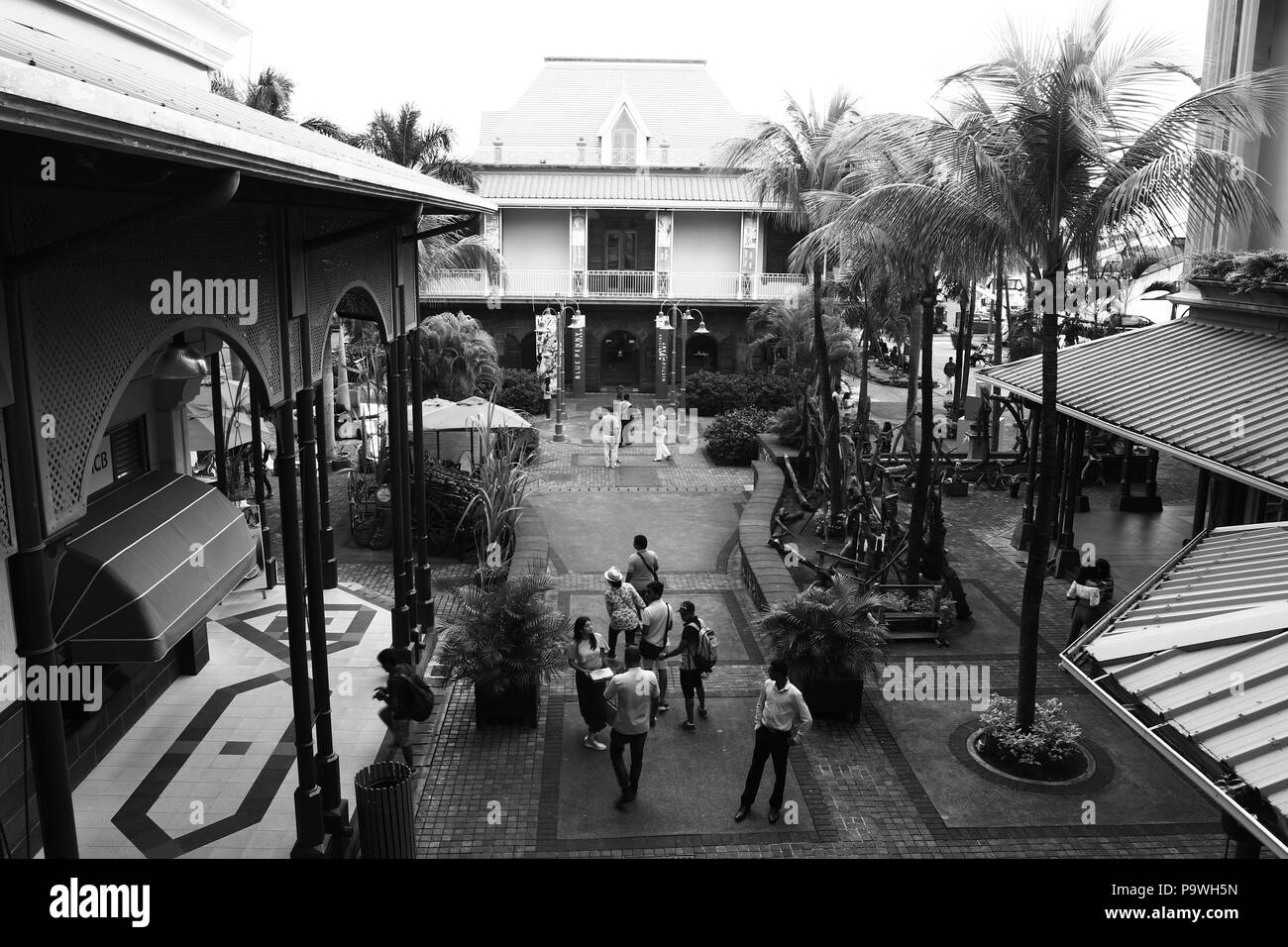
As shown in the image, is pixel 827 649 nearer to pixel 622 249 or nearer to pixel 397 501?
pixel 397 501

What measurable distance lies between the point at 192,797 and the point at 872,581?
8.29 metres

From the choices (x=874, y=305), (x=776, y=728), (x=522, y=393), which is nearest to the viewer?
(x=776, y=728)

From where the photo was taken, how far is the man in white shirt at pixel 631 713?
9305 millimetres

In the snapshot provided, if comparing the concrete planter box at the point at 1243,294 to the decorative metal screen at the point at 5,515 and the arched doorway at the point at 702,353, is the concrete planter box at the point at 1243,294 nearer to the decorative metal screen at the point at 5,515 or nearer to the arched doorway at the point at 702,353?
the decorative metal screen at the point at 5,515

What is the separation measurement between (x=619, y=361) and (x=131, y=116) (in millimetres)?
36656

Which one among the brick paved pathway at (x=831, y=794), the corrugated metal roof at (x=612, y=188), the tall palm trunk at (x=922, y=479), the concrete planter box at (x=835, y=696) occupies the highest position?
the corrugated metal roof at (x=612, y=188)

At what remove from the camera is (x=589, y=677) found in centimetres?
1041

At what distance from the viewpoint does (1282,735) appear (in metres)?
5.50

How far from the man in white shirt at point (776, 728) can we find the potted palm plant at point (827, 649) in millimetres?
1910

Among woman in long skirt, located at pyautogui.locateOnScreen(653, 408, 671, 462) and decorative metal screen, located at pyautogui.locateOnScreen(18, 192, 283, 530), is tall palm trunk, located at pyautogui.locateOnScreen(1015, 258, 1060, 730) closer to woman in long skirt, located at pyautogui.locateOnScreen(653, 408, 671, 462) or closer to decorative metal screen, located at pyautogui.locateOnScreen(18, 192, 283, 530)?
decorative metal screen, located at pyautogui.locateOnScreen(18, 192, 283, 530)

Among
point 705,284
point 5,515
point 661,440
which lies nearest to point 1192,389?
point 5,515

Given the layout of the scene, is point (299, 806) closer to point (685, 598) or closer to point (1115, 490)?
point (685, 598)

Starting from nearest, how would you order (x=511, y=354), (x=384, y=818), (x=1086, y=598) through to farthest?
(x=384, y=818) → (x=1086, y=598) → (x=511, y=354)

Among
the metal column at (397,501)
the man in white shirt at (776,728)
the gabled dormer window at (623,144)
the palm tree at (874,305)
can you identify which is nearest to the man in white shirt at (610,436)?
the palm tree at (874,305)
